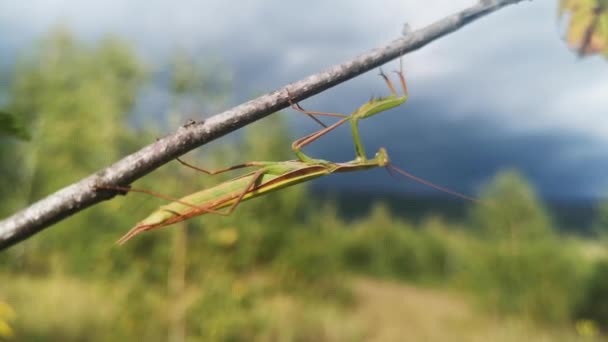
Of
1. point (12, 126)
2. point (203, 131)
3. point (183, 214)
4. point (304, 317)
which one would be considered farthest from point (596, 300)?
point (12, 126)

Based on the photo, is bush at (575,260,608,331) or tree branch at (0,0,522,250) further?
bush at (575,260,608,331)

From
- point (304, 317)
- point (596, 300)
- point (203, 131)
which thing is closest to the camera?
Answer: point (203, 131)

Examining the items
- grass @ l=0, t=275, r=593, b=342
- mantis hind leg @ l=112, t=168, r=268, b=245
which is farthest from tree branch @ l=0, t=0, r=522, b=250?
grass @ l=0, t=275, r=593, b=342

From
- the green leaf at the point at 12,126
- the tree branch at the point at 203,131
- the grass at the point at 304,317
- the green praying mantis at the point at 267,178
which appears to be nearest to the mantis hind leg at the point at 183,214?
the green praying mantis at the point at 267,178

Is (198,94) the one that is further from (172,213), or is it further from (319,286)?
(319,286)

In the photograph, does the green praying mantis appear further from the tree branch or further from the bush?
the bush

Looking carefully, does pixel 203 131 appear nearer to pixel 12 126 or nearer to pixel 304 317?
pixel 12 126
